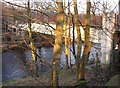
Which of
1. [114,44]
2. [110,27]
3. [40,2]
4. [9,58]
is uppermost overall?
[40,2]

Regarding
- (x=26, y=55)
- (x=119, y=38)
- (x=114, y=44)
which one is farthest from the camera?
(x=26, y=55)

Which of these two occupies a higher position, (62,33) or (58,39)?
(62,33)

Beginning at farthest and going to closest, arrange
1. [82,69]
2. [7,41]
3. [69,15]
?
[7,41] < [69,15] < [82,69]

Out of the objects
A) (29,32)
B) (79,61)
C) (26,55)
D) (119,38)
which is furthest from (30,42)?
(79,61)

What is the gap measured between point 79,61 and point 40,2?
276 centimetres

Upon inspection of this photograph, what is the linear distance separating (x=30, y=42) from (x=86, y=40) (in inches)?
215

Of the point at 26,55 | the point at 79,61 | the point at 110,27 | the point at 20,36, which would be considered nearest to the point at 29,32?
the point at 20,36

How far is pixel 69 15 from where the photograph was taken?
773 centimetres

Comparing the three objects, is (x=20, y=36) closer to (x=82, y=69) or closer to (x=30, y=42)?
(x=30, y=42)

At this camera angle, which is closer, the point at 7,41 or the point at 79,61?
the point at 79,61

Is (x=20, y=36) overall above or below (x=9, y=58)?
above

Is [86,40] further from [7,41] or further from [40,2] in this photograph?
[7,41]

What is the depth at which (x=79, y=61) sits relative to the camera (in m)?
6.05

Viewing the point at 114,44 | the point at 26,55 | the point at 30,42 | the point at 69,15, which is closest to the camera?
the point at 69,15
